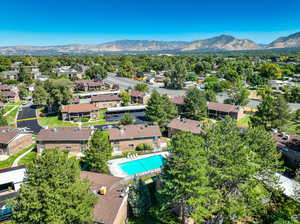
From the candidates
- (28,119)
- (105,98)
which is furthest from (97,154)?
(105,98)

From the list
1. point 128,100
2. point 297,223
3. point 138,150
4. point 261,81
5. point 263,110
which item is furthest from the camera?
point 261,81

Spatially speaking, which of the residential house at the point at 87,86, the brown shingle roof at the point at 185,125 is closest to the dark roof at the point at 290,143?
the brown shingle roof at the point at 185,125

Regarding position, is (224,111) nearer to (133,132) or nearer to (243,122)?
(243,122)

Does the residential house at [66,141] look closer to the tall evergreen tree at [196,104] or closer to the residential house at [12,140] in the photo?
the residential house at [12,140]

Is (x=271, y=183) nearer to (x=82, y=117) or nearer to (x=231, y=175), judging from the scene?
(x=231, y=175)

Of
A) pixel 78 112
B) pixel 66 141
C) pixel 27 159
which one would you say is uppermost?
pixel 78 112

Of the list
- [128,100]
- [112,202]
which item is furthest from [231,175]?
[128,100]

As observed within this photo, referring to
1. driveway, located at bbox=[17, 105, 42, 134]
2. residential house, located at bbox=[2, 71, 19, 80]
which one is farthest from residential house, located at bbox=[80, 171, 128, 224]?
residential house, located at bbox=[2, 71, 19, 80]
